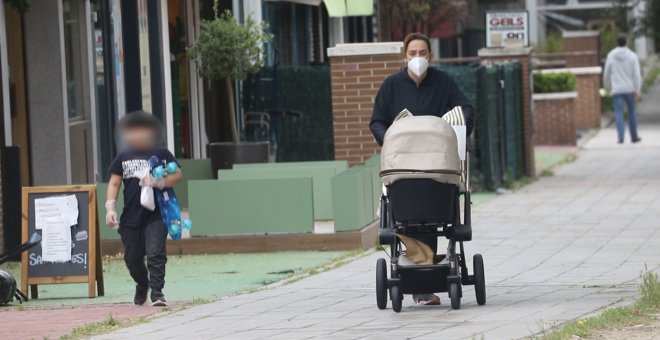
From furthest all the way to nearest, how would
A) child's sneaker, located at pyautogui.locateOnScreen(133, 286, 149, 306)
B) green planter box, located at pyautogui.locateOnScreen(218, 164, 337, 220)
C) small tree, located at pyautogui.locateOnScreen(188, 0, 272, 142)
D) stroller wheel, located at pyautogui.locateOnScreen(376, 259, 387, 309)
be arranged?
small tree, located at pyautogui.locateOnScreen(188, 0, 272, 142) → green planter box, located at pyautogui.locateOnScreen(218, 164, 337, 220) → child's sneaker, located at pyautogui.locateOnScreen(133, 286, 149, 306) → stroller wheel, located at pyautogui.locateOnScreen(376, 259, 387, 309)

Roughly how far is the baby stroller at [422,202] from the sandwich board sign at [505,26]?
1349 cm

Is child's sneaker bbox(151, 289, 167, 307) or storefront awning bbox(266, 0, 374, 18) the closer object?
child's sneaker bbox(151, 289, 167, 307)

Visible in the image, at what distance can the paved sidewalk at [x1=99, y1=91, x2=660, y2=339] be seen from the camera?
892 centimetres

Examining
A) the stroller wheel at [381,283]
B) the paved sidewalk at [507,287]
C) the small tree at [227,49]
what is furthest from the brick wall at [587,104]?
the stroller wheel at [381,283]

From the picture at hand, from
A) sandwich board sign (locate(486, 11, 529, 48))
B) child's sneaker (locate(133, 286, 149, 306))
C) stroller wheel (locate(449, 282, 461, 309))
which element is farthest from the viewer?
sandwich board sign (locate(486, 11, 529, 48))

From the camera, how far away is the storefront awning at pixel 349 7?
787 inches

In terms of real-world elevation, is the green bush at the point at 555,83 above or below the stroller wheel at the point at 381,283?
above

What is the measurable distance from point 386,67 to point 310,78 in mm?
4058

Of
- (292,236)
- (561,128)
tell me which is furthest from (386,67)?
(561,128)

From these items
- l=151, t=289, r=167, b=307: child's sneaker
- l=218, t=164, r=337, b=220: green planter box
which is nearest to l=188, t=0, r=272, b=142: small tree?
l=218, t=164, r=337, b=220: green planter box

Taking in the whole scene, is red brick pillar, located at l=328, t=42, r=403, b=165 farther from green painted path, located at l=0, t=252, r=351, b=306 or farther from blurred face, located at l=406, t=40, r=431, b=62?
blurred face, located at l=406, t=40, r=431, b=62

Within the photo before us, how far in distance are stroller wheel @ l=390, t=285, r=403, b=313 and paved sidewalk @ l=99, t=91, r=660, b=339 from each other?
0.05 meters

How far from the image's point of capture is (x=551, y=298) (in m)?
10.0

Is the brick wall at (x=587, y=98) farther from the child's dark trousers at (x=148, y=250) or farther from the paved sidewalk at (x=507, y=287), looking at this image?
the child's dark trousers at (x=148, y=250)
